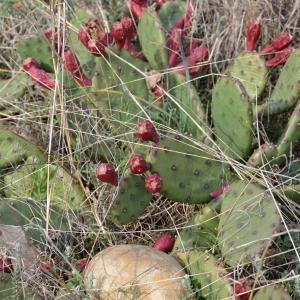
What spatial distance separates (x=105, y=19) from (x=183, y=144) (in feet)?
2.80

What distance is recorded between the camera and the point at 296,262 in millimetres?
1904

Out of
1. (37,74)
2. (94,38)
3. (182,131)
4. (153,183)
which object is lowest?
(182,131)

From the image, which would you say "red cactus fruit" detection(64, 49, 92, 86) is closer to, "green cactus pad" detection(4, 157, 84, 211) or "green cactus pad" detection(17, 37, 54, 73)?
"green cactus pad" detection(17, 37, 54, 73)

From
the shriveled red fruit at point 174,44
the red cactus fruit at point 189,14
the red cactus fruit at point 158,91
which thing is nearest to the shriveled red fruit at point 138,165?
the red cactus fruit at point 158,91

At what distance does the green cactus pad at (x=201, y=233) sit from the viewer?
1986 mm

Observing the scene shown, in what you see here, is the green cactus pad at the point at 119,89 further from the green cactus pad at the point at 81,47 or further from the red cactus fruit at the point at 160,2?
the red cactus fruit at the point at 160,2

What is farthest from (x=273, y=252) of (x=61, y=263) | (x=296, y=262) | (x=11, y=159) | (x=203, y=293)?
(x=11, y=159)

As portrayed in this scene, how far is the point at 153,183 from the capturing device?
6.20 feet

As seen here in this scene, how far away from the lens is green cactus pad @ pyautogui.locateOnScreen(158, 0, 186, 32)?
8.76 feet

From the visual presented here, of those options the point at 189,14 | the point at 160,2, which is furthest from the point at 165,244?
the point at 160,2

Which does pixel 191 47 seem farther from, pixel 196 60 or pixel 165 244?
pixel 165 244

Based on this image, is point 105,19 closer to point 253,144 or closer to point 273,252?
point 253,144

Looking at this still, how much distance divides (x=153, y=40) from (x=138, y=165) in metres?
0.72

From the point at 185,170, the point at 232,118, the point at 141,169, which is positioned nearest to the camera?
the point at 141,169
